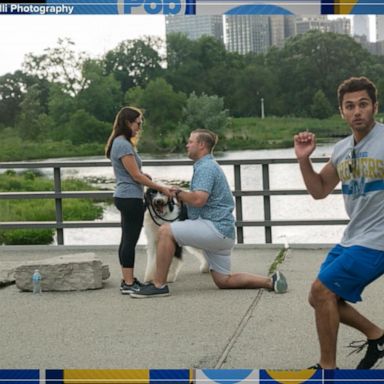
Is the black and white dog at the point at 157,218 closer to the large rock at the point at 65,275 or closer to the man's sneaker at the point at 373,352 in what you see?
the large rock at the point at 65,275

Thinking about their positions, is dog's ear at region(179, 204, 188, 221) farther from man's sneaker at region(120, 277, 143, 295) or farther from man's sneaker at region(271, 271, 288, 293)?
man's sneaker at region(271, 271, 288, 293)

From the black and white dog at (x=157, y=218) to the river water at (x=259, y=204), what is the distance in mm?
2467

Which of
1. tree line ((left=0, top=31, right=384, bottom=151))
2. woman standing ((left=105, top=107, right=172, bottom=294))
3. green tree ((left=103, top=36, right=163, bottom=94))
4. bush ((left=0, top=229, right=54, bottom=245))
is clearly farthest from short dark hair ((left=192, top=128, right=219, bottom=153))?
bush ((left=0, top=229, right=54, bottom=245))

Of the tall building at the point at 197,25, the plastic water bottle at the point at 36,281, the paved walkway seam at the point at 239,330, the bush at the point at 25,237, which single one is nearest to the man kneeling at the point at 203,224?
the paved walkway seam at the point at 239,330

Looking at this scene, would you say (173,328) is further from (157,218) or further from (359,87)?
(359,87)

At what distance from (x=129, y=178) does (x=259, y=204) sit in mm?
7168

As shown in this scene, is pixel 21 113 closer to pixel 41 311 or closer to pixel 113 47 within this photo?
pixel 113 47

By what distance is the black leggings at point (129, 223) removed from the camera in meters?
7.05

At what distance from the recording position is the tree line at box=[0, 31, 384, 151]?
591 centimetres

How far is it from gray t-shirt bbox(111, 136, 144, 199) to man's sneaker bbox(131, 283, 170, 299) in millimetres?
740

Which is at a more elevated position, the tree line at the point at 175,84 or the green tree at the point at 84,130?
the tree line at the point at 175,84

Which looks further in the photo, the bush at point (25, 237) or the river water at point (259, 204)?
the bush at point (25, 237)

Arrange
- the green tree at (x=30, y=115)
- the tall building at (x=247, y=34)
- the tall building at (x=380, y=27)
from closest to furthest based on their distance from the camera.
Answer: the tall building at (x=380, y=27) < the tall building at (x=247, y=34) < the green tree at (x=30, y=115)

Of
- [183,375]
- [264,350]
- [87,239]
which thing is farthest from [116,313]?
[87,239]
